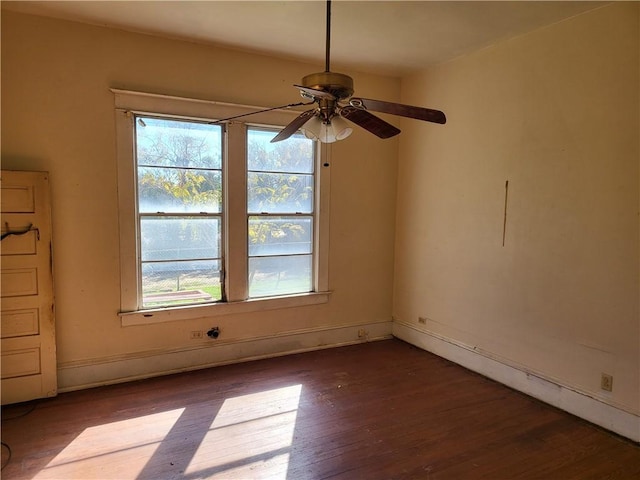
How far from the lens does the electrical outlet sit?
2.66 meters

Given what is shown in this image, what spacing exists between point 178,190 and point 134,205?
1.21ft

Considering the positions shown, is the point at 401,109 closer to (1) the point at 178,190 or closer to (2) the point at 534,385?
(1) the point at 178,190

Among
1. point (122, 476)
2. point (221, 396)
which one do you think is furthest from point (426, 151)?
point (122, 476)

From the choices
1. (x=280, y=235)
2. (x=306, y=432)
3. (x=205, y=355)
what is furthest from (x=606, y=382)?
(x=205, y=355)

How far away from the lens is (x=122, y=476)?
7.06 ft

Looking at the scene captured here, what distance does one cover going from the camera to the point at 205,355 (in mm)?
3596

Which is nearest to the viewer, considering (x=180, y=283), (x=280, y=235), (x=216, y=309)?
(x=180, y=283)

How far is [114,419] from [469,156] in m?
3.50

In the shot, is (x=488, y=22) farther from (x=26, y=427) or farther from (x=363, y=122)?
(x=26, y=427)

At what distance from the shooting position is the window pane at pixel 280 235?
12.3ft

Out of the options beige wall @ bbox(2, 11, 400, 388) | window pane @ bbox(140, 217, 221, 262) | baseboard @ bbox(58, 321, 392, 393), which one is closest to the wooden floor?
baseboard @ bbox(58, 321, 392, 393)

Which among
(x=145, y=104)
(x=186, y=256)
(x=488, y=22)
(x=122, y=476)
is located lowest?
(x=122, y=476)

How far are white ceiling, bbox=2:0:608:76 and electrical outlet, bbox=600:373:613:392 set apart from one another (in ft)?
8.07

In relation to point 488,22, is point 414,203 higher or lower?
lower
